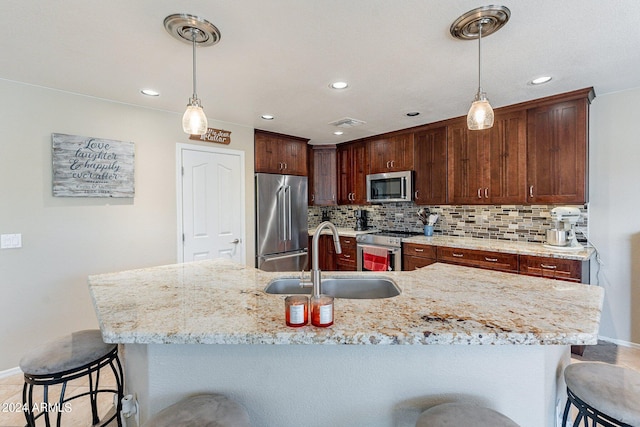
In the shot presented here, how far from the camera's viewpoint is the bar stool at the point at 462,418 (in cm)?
97

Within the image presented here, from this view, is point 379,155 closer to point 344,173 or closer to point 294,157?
point 344,173

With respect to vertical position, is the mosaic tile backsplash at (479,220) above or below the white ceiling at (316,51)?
below

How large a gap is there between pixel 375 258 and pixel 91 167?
10.8 ft

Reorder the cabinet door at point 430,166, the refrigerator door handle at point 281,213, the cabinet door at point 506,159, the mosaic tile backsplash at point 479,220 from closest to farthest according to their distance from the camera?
the cabinet door at point 506,159, the mosaic tile backsplash at point 479,220, the cabinet door at point 430,166, the refrigerator door handle at point 281,213

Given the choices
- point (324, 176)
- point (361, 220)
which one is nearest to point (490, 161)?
point (361, 220)

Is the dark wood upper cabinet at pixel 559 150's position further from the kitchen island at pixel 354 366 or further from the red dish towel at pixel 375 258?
the kitchen island at pixel 354 366

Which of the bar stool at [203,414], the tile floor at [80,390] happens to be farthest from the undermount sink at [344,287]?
the tile floor at [80,390]

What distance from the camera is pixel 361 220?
16.4 ft

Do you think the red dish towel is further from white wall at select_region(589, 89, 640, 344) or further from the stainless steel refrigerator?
white wall at select_region(589, 89, 640, 344)

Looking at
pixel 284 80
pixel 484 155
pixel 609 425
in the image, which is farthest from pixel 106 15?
pixel 484 155

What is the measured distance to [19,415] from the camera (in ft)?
6.46

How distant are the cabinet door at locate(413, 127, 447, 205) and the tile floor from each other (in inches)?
79.9

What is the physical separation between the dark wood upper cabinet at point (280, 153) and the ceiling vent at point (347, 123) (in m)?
0.87

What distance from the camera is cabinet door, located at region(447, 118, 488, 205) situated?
3428 mm
